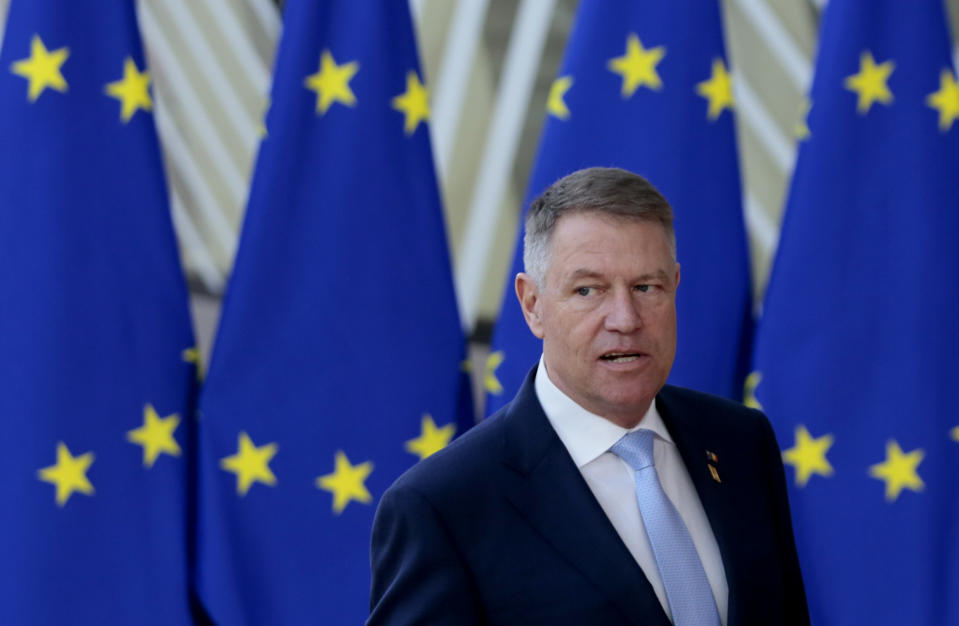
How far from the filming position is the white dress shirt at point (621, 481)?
138 cm

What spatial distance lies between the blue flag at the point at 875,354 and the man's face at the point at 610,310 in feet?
5.31

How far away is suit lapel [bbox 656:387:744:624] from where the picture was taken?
1389mm

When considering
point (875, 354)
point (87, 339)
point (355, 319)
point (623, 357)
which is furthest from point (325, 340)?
point (623, 357)

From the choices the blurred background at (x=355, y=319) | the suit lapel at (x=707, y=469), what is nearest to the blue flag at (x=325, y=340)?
the blurred background at (x=355, y=319)

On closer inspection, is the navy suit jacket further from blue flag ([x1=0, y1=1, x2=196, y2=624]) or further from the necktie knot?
blue flag ([x1=0, y1=1, x2=196, y2=624])

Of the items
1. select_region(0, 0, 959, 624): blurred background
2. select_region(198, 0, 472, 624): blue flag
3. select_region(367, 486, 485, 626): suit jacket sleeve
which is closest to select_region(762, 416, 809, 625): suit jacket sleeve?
select_region(367, 486, 485, 626): suit jacket sleeve

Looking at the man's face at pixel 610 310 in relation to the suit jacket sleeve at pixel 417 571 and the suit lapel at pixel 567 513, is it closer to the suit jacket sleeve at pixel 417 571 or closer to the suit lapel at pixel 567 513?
the suit lapel at pixel 567 513

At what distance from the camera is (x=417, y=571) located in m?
1.29

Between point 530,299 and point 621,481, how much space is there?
269 mm

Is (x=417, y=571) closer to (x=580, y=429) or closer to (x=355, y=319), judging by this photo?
(x=580, y=429)

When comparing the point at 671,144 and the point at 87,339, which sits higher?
the point at 671,144

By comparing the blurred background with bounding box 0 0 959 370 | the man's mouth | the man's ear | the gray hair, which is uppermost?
the blurred background with bounding box 0 0 959 370

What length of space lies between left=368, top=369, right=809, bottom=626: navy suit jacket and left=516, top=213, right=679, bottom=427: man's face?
95 mm

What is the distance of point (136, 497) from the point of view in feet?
9.40
